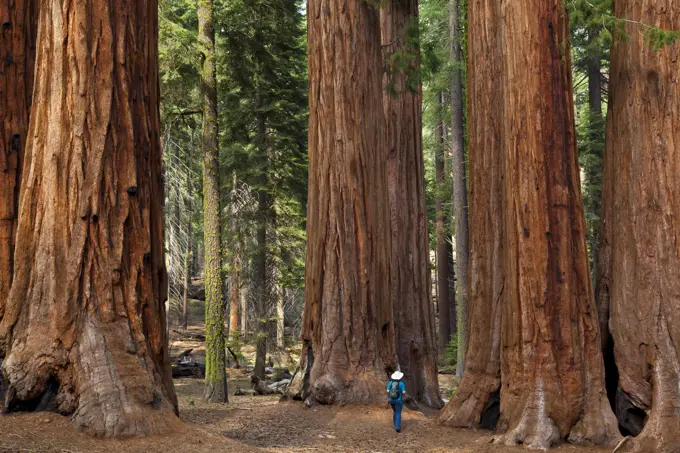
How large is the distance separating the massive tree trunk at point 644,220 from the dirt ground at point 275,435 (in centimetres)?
128

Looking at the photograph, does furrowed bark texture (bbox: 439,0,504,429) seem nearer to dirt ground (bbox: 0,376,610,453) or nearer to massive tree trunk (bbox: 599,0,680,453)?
dirt ground (bbox: 0,376,610,453)

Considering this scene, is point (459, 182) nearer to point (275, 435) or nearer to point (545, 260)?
point (545, 260)

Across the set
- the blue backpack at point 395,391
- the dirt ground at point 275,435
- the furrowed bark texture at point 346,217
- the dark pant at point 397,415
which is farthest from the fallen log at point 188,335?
the blue backpack at point 395,391

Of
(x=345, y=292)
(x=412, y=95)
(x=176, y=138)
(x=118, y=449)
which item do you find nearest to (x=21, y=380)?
(x=118, y=449)

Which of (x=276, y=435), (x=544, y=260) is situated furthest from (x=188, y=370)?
(x=544, y=260)

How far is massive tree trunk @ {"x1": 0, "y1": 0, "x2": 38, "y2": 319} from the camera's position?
759 centimetres

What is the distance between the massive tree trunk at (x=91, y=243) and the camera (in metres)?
6.09

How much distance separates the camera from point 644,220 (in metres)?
8.66

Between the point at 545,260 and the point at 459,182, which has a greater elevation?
the point at 459,182

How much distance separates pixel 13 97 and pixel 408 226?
8.06m

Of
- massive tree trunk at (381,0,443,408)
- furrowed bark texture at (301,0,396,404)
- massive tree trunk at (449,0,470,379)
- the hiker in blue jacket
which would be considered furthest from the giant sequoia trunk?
massive tree trunk at (449,0,470,379)

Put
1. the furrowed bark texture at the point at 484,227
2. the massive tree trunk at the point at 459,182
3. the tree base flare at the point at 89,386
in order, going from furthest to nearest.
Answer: the massive tree trunk at the point at 459,182, the furrowed bark texture at the point at 484,227, the tree base flare at the point at 89,386

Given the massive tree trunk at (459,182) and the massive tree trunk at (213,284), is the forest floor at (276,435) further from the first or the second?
the massive tree trunk at (459,182)

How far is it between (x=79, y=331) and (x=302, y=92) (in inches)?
620
